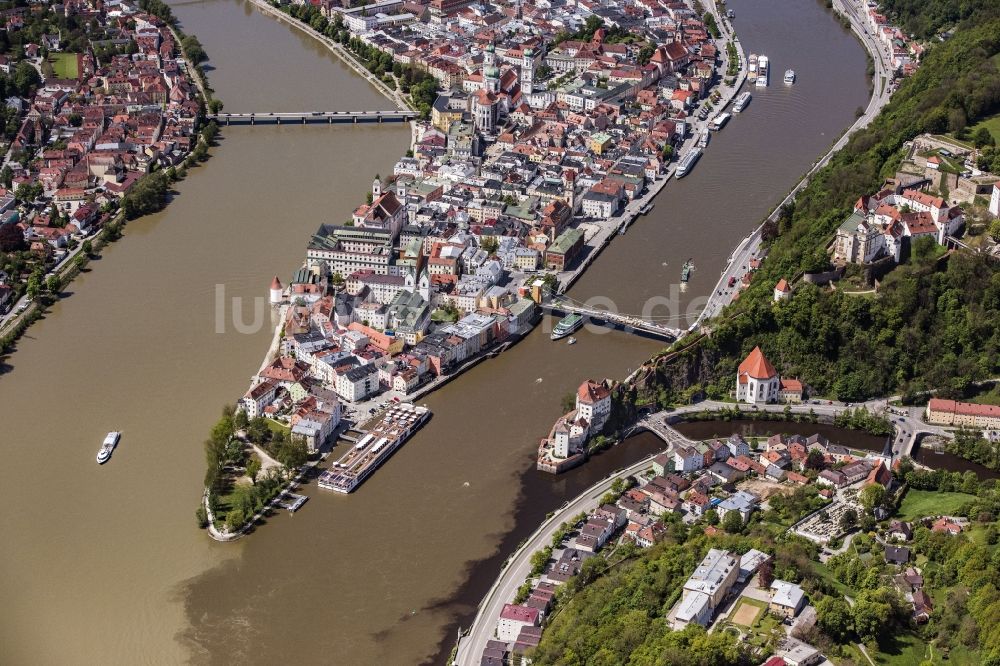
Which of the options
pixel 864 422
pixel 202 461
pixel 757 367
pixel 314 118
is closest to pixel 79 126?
pixel 314 118

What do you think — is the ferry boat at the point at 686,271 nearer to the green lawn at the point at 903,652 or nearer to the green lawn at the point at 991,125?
the green lawn at the point at 991,125

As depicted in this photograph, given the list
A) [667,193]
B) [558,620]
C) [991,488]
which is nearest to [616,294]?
[667,193]

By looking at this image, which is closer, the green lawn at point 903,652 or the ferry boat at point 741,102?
the green lawn at point 903,652

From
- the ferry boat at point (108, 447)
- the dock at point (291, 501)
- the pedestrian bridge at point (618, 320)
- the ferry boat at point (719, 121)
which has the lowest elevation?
the ferry boat at point (108, 447)

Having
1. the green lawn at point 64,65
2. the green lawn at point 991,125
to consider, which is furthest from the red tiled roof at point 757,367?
the green lawn at point 64,65

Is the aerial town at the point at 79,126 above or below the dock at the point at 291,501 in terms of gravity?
above

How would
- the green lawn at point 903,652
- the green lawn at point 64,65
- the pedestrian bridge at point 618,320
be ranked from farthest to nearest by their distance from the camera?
the green lawn at point 64,65, the pedestrian bridge at point 618,320, the green lawn at point 903,652

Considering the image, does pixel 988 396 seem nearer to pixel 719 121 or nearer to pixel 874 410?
pixel 874 410
